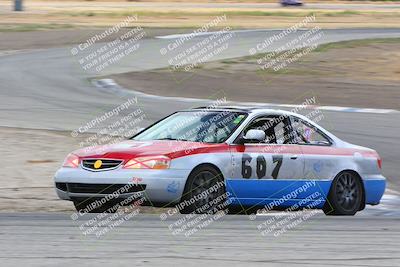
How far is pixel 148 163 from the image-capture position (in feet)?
38.2

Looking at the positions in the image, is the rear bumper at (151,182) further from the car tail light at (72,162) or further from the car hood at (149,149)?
the car tail light at (72,162)

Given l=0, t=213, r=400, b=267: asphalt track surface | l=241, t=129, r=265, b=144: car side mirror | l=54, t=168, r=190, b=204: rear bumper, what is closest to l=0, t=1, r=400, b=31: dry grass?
l=241, t=129, r=265, b=144: car side mirror

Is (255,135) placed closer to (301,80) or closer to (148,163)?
(148,163)

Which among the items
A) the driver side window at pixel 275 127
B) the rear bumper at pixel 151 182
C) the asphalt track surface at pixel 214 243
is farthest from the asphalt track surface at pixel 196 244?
the driver side window at pixel 275 127

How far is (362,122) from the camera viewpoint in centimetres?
2228

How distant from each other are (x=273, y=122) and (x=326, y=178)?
899 millimetres

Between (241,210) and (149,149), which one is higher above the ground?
(149,149)

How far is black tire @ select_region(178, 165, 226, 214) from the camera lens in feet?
38.0

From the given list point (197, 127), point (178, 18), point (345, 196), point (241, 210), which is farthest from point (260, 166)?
point (178, 18)

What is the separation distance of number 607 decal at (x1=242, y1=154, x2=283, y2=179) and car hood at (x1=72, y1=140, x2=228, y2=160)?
1.00 feet

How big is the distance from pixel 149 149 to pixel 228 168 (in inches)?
35.0

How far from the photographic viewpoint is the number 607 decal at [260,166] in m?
12.2

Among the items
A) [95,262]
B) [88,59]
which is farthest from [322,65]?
[95,262]

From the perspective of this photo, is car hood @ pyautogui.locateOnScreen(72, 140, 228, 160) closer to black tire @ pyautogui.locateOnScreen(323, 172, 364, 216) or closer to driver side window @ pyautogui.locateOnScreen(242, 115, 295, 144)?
driver side window @ pyautogui.locateOnScreen(242, 115, 295, 144)
